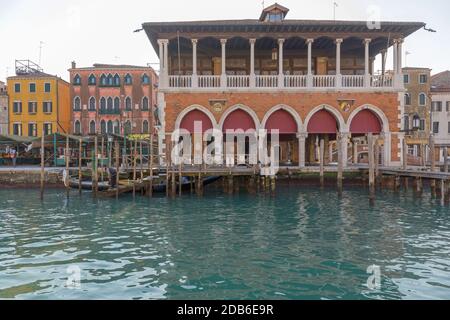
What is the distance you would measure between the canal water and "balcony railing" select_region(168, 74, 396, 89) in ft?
27.8

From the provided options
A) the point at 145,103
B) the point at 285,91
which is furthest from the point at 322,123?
the point at 145,103

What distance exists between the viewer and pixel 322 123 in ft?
73.4

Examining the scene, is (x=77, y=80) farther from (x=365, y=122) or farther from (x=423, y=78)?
(x=423, y=78)

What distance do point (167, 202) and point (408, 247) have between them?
9.88 m

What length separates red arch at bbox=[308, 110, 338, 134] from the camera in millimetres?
22312

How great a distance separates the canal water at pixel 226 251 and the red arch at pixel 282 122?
7.45 metres

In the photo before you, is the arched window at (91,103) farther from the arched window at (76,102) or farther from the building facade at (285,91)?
the building facade at (285,91)

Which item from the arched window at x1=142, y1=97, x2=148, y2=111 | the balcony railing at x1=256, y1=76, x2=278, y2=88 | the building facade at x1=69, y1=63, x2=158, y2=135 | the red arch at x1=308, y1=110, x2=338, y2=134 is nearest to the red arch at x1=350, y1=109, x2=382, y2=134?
the red arch at x1=308, y1=110, x2=338, y2=134

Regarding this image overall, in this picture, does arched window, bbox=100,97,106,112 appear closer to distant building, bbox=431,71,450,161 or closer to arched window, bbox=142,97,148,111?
arched window, bbox=142,97,148,111

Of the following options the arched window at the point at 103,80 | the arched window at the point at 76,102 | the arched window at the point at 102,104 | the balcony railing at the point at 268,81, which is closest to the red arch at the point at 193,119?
the balcony railing at the point at 268,81

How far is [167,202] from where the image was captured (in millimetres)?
16578

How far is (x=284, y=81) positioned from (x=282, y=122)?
7.41 ft

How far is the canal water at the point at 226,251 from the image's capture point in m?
6.50

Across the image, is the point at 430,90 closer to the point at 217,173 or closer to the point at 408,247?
the point at 217,173
